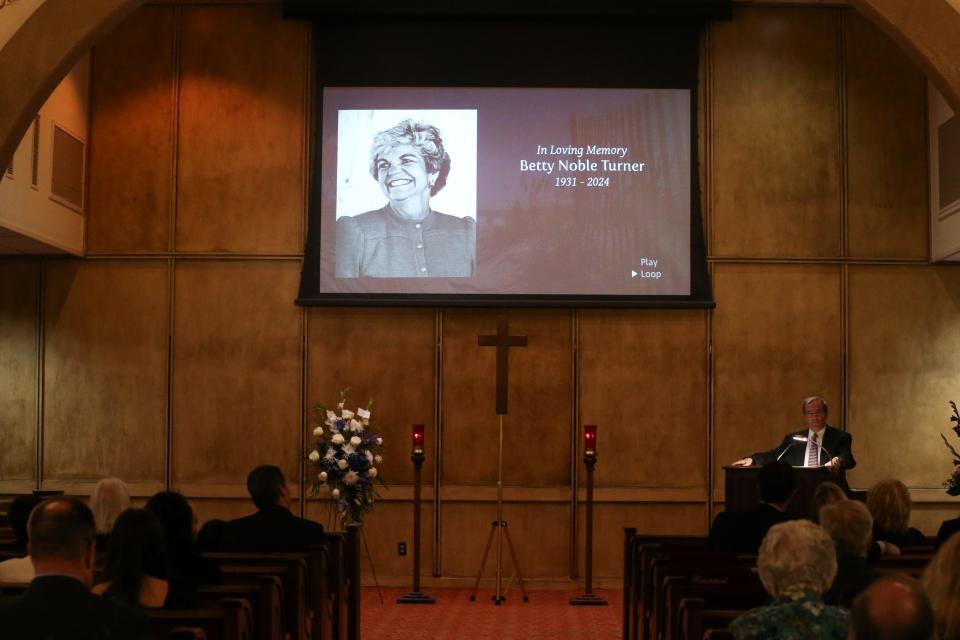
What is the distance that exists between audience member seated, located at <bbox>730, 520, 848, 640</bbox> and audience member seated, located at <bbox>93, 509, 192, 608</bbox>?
1.77m

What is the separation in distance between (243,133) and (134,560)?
25.0ft

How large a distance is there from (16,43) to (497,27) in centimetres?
473

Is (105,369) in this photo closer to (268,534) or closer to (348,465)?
(348,465)

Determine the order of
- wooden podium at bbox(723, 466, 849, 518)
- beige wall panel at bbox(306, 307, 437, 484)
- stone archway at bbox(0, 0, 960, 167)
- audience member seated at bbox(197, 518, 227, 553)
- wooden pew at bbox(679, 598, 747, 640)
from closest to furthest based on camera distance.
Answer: wooden pew at bbox(679, 598, 747, 640) < audience member seated at bbox(197, 518, 227, 553) < stone archway at bbox(0, 0, 960, 167) < wooden podium at bbox(723, 466, 849, 518) < beige wall panel at bbox(306, 307, 437, 484)

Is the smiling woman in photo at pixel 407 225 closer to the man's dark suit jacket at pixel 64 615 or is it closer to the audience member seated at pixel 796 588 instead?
the audience member seated at pixel 796 588

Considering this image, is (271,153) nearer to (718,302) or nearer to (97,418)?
(97,418)

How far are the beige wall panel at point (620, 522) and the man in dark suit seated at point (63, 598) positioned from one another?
25.9 ft

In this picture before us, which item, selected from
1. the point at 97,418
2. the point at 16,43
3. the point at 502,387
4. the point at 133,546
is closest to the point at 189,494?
the point at 97,418

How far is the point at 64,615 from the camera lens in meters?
2.87

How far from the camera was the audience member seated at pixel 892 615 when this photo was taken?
6.86ft

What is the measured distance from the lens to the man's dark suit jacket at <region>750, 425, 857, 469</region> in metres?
8.77

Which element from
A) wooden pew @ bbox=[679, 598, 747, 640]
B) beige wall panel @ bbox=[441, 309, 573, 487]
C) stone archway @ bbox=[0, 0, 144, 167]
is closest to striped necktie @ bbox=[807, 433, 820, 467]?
beige wall panel @ bbox=[441, 309, 573, 487]

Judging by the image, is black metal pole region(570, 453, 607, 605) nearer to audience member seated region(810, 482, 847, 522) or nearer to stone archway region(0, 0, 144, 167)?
audience member seated region(810, 482, 847, 522)

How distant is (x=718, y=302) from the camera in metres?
10.7
